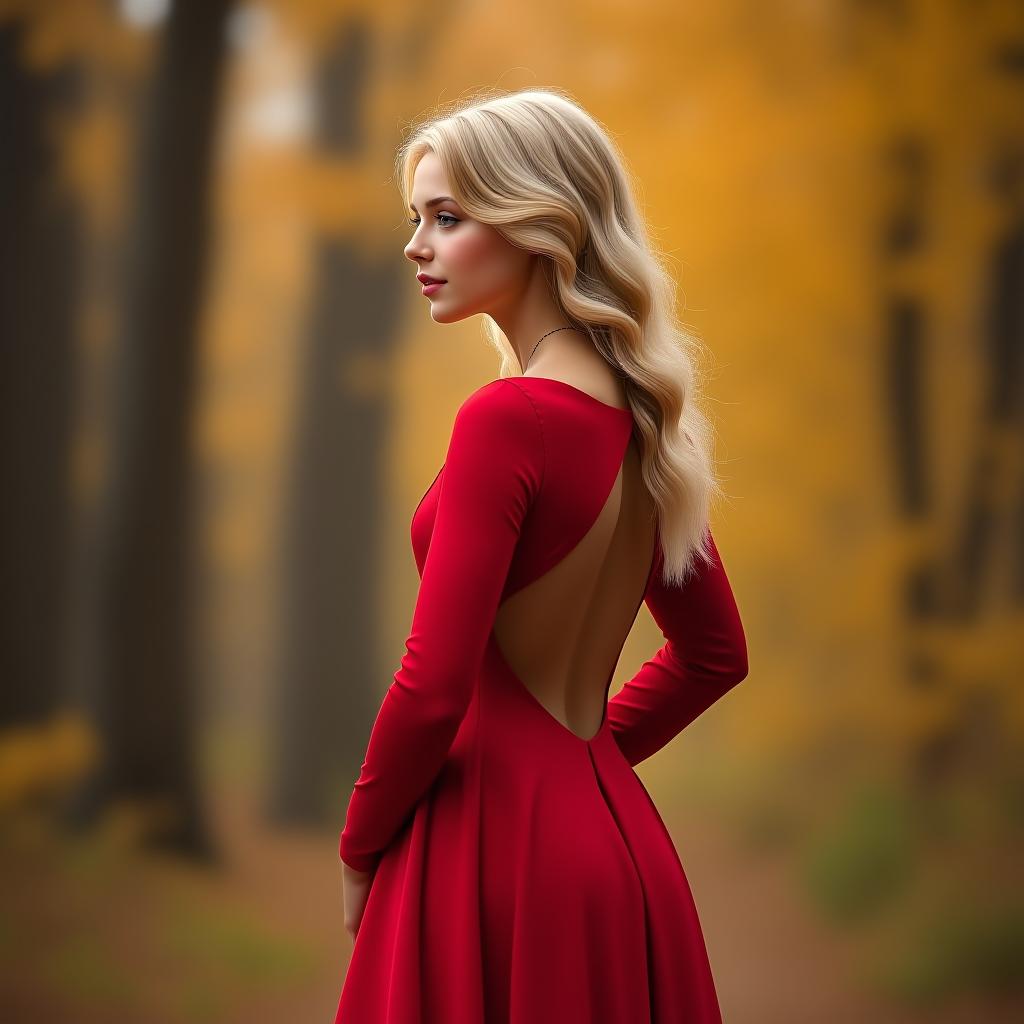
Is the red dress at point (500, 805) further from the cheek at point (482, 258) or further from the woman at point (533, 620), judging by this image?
the cheek at point (482, 258)

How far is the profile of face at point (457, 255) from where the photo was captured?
154cm

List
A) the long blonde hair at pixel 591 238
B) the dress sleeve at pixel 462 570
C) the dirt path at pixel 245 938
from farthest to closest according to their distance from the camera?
the dirt path at pixel 245 938 → the long blonde hair at pixel 591 238 → the dress sleeve at pixel 462 570

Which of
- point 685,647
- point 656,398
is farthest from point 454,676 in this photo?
point 685,647

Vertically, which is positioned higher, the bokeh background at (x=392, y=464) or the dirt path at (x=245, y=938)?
the bokeh background at (x=392, y=464)

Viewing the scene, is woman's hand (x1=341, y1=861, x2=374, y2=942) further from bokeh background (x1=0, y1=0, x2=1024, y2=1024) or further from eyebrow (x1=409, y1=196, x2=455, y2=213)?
bokeh background (x1=0, y1=0, x2=1024, y2=1024)

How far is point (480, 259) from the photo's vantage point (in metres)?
1.55

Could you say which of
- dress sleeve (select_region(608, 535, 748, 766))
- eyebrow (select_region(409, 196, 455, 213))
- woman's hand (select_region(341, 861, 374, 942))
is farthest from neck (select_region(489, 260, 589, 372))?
woman's hand (select_region(341, 861, 374, 942))

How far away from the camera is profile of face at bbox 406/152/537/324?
1.54 m

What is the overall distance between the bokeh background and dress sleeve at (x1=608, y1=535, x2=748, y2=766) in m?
2.40

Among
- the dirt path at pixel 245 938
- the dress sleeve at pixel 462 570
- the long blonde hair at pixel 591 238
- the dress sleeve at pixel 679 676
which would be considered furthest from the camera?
the dirt path at pixel 245 938

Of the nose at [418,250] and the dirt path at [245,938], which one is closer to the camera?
the nose at [418,250]

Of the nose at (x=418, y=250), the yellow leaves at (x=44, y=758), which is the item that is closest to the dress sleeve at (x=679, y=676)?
the nose at (x=418, y=250)

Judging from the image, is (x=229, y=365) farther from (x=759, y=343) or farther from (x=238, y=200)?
(x=759, y=343)

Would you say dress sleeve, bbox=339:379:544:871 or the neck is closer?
dress sleeve, bbox=339:379:544:871
